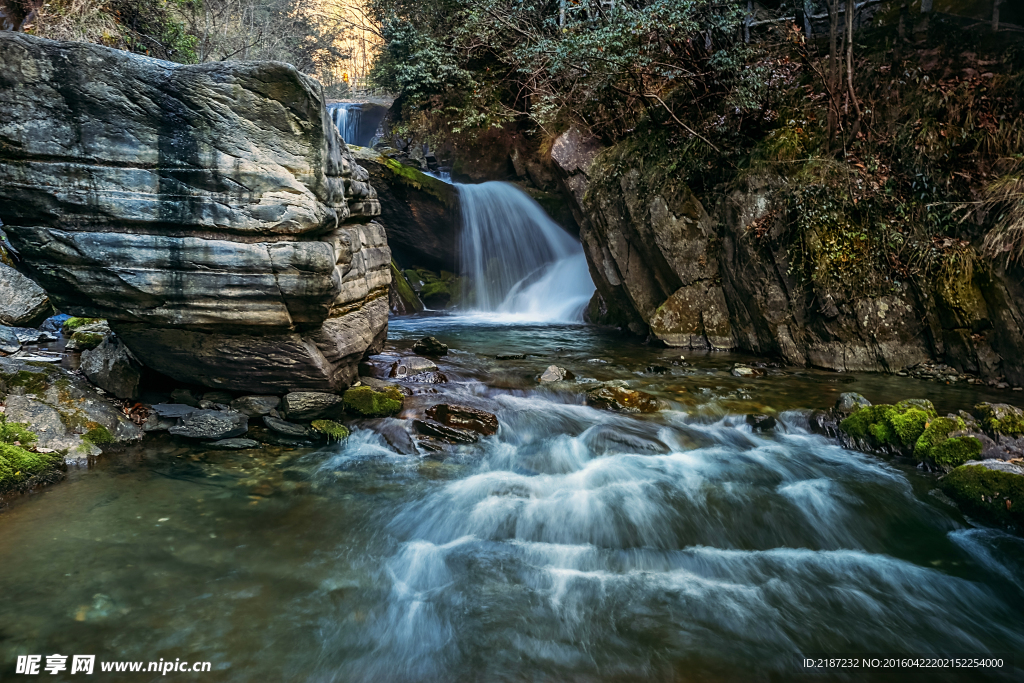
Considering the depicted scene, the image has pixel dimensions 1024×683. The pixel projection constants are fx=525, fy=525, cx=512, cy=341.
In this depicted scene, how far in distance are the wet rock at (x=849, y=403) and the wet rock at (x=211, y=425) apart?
22.7 feet

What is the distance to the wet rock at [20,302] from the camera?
724cm

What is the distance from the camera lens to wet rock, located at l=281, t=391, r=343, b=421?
238 inches

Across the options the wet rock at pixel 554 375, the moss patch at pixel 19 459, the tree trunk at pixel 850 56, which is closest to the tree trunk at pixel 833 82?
the tree trunk at pixel 850 56

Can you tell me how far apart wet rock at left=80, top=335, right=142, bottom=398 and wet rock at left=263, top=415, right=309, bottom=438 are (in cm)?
163

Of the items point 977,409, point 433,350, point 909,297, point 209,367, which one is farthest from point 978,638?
point 433,350

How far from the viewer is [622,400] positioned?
7.05 m

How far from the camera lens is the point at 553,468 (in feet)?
18.5

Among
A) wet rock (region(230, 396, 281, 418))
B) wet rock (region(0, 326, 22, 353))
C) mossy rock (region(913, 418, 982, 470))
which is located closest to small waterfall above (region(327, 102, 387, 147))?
wet rock (region(0, 326, 22, 353))

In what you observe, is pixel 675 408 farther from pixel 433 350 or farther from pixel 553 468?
pixel 433 350

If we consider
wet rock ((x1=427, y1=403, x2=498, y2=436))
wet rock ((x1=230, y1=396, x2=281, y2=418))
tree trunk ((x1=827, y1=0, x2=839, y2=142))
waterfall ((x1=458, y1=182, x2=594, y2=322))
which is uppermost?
tree trunk ((x1=827, y1=0, x2=839, y2=142))

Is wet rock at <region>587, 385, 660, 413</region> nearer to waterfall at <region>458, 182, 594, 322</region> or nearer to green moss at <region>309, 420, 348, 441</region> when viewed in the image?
green moss at <region>309, 420, 348, 441</region>

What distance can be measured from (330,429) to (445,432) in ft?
4.26

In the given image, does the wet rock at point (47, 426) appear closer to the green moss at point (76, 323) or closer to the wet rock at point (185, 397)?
the wet rock at point (185, 397)

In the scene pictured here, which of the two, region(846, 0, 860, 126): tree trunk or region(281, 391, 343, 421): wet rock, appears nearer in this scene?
region(281, 391, 343, 421): wet rock
